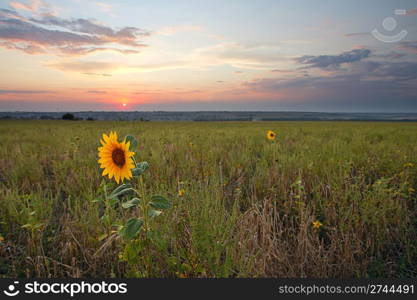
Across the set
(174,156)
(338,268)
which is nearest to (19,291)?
(338,268)

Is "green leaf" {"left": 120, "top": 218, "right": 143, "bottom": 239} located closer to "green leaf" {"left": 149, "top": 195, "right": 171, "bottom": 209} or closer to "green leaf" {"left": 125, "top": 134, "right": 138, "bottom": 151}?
"green leaf" {"left": 149, "top": 195, "right": 171, "bottom": 209}

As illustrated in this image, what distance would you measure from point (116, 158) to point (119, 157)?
1.2 inches

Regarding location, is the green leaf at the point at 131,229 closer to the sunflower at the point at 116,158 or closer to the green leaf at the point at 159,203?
the green leaf at the point at 159,203

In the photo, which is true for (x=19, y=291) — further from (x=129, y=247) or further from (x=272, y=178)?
(x=272, y=178)

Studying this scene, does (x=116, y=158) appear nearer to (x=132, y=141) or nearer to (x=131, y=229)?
(x=132, y=141)

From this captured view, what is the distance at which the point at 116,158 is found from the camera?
1.85 meters

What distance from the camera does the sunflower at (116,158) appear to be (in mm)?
1766

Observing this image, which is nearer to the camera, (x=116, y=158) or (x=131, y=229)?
(x=131, y=229)

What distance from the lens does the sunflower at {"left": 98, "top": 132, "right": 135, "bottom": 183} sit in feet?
5.79

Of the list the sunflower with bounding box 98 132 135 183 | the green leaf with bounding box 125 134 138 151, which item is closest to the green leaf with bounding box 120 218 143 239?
the sunflower with bounding box 98 132 135 183

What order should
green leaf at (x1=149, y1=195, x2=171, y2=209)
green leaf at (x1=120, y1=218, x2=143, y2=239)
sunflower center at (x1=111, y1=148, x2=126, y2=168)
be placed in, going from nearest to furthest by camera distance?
green leaf at (x1=120, y1=218, x2=143, y2=239), green leaf at (x1=149, y1=195, x2=171, y2=209), sunflower center at (x1=111, y1=148, x2=126, y2=168)

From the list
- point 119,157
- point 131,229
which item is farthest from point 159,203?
point 119,157

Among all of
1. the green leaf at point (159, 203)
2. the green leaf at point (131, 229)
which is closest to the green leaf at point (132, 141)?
the green leaf at point (159, 203)

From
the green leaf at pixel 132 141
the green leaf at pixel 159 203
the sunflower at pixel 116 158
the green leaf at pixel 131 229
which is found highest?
the green leaf at pixel 132 141
